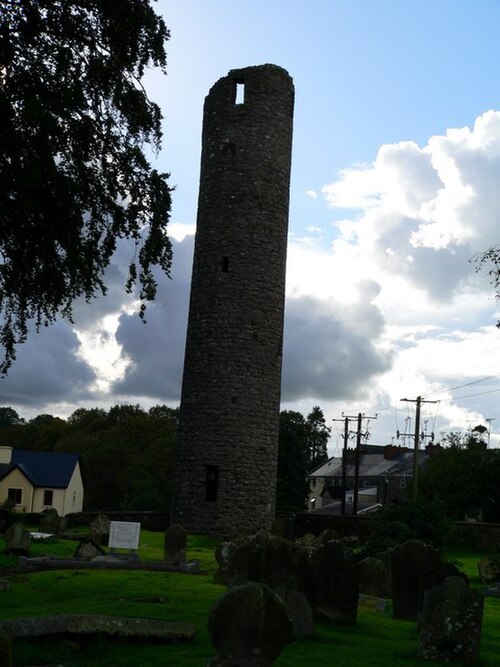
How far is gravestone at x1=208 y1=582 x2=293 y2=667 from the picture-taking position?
277 inches

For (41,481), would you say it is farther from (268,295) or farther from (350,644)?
(350,644)

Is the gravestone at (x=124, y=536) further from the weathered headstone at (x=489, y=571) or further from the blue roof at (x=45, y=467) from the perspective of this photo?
the blue roof at (x=45, y=467)

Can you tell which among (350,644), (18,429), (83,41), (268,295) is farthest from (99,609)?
(18,429)

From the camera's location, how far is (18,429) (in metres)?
85.6

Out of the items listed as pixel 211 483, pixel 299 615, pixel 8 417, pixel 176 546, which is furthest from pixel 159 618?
pixel 8 417

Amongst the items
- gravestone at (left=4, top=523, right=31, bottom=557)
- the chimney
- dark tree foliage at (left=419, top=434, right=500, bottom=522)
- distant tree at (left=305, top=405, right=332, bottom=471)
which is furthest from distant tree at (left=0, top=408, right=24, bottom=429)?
gravestone at (left=4, top=523, right=31, bottom=557)

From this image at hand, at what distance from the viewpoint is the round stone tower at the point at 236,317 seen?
2497cm

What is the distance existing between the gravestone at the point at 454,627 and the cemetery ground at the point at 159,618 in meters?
0.21

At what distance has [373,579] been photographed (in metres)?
14.5

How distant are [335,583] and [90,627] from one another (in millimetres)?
3987

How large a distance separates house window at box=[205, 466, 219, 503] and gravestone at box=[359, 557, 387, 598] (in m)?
10.7

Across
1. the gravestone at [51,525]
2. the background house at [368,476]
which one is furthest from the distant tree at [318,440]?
the gravestone at [51,525]

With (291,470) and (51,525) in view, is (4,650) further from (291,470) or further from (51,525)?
(291,470)

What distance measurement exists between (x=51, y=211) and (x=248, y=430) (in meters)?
14.7
